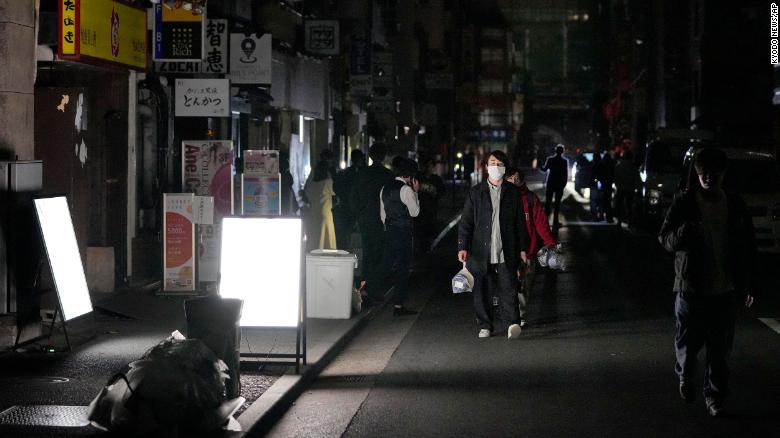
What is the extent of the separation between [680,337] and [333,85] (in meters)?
32.8

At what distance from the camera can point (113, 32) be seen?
17078mm

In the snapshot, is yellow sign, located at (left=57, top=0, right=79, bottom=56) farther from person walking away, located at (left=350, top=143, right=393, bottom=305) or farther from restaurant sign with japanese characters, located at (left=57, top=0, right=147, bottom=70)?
person walking away, located at (left=350, top=143, right=393, bottom=305)

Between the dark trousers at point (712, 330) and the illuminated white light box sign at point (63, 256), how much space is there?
5.61 meters

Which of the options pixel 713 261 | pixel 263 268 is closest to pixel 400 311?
pixel 263 268

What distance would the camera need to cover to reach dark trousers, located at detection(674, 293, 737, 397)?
903 cm

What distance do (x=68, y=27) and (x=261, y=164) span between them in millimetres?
4082

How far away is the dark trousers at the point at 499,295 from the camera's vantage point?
13.3m

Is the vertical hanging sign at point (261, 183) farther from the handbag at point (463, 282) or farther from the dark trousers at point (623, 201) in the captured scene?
the dark trousers at point (623, 201)

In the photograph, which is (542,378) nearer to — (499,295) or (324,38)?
(499,295)

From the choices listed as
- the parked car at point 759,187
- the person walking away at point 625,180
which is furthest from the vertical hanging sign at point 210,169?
the person walking away at point 625,180

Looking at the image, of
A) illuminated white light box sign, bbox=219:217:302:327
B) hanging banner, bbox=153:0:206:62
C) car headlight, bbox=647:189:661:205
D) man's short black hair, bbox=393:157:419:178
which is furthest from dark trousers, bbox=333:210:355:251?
car headlight, bbox=647:189:661:205

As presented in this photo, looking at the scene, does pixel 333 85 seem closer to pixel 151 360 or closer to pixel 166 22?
pixel 166 22

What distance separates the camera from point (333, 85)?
41344mm

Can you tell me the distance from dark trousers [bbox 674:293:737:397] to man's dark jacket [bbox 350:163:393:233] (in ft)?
24.3
